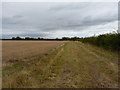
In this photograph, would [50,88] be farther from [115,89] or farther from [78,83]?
[115,89]

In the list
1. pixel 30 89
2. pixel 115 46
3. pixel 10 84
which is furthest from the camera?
pixel 115 46

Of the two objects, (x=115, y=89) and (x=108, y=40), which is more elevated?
(x=108, y=40)

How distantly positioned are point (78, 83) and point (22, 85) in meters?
2.23

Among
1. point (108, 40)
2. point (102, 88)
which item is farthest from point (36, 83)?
point (108, 40)

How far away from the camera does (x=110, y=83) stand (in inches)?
205

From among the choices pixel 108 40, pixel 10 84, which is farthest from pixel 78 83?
pixel 108 40

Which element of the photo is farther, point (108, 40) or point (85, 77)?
point (108, 40)

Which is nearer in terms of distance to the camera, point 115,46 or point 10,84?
point 10,84

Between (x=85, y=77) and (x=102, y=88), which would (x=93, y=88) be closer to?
(x=102, y=88)

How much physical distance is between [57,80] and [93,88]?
1596 mm

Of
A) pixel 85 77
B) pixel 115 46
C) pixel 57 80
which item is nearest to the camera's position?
pixel 57 80

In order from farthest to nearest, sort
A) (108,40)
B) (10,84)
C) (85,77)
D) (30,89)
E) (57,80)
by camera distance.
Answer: (108,40) → (85,77) → (57,80) → (10,84) → (30,89)

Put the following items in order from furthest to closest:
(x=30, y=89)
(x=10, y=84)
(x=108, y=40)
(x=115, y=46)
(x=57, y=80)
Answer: (x=108, y=40) → (x=115, y=46) → (x=57, y=80) → (x=10, y=84) → (x=30, y=89)

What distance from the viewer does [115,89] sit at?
4.64 metres
